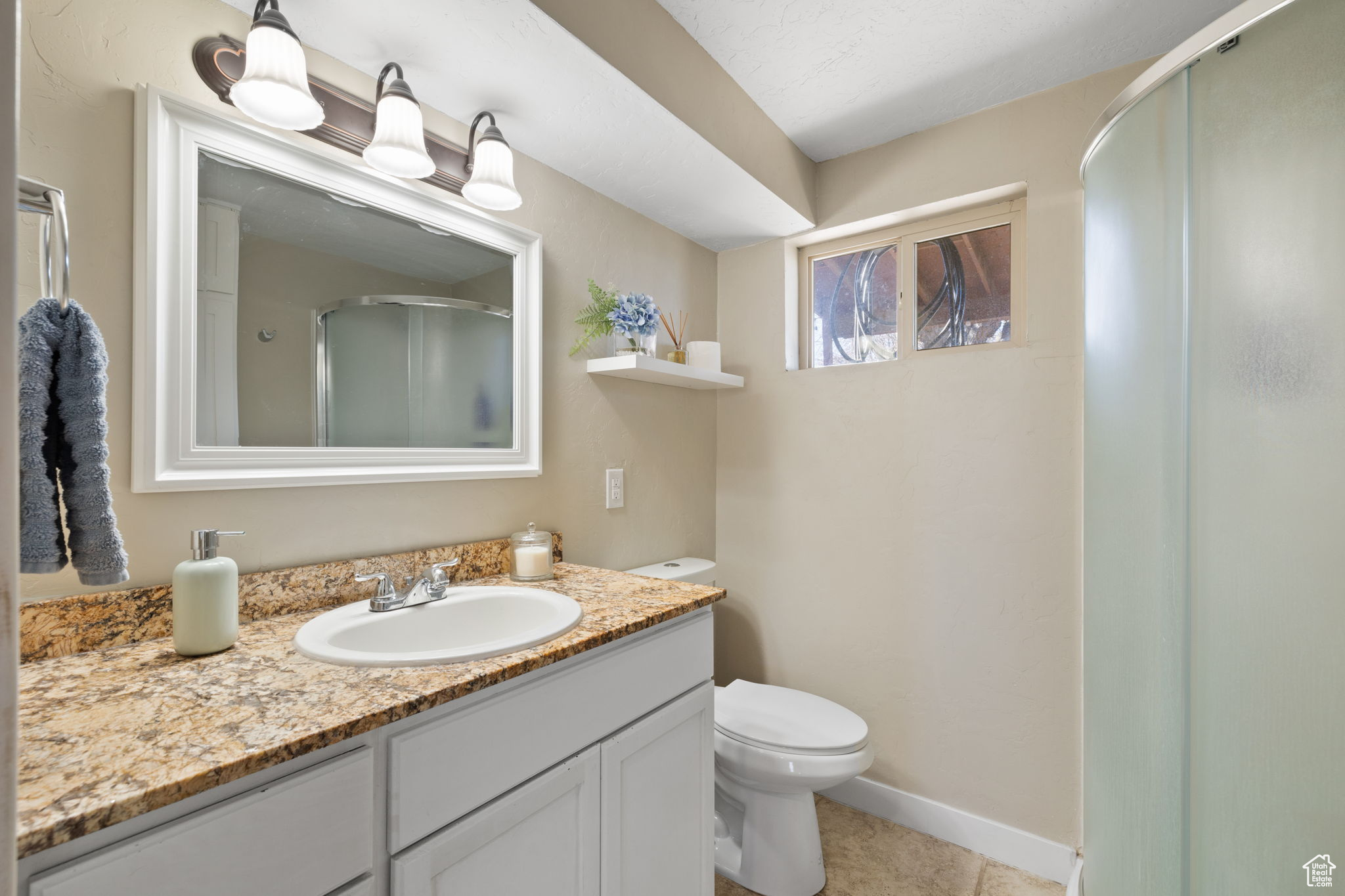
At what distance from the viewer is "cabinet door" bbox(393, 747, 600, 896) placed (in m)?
0.75

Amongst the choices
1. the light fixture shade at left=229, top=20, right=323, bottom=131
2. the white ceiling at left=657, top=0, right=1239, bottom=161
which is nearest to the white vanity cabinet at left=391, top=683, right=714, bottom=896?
the light fixture shade at left=229, top=20, right=323, bottom=131

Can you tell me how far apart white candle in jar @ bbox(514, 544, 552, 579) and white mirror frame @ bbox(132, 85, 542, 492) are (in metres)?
0.33

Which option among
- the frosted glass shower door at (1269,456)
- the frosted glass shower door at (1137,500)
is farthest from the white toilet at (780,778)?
the frosted glass shower door at (1269,456)

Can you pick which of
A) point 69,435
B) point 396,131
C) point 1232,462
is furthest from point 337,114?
point 1232,462

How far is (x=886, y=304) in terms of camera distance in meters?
1.99

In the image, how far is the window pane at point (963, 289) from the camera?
178cm

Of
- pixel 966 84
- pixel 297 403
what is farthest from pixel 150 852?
pixel 966 84

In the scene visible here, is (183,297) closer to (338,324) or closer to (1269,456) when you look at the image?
(338,324)

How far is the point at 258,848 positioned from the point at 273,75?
3.70ft

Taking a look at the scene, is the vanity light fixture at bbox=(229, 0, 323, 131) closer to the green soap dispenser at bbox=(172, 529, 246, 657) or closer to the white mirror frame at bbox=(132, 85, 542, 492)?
the white mirror frame at bbox=(132, 85, 542, 492)

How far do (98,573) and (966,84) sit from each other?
2048 mm

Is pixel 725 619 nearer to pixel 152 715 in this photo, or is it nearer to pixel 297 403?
pixel 297 403

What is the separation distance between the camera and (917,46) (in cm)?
144

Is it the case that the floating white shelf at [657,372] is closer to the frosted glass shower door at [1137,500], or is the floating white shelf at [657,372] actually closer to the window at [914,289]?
the window at [914,289]
